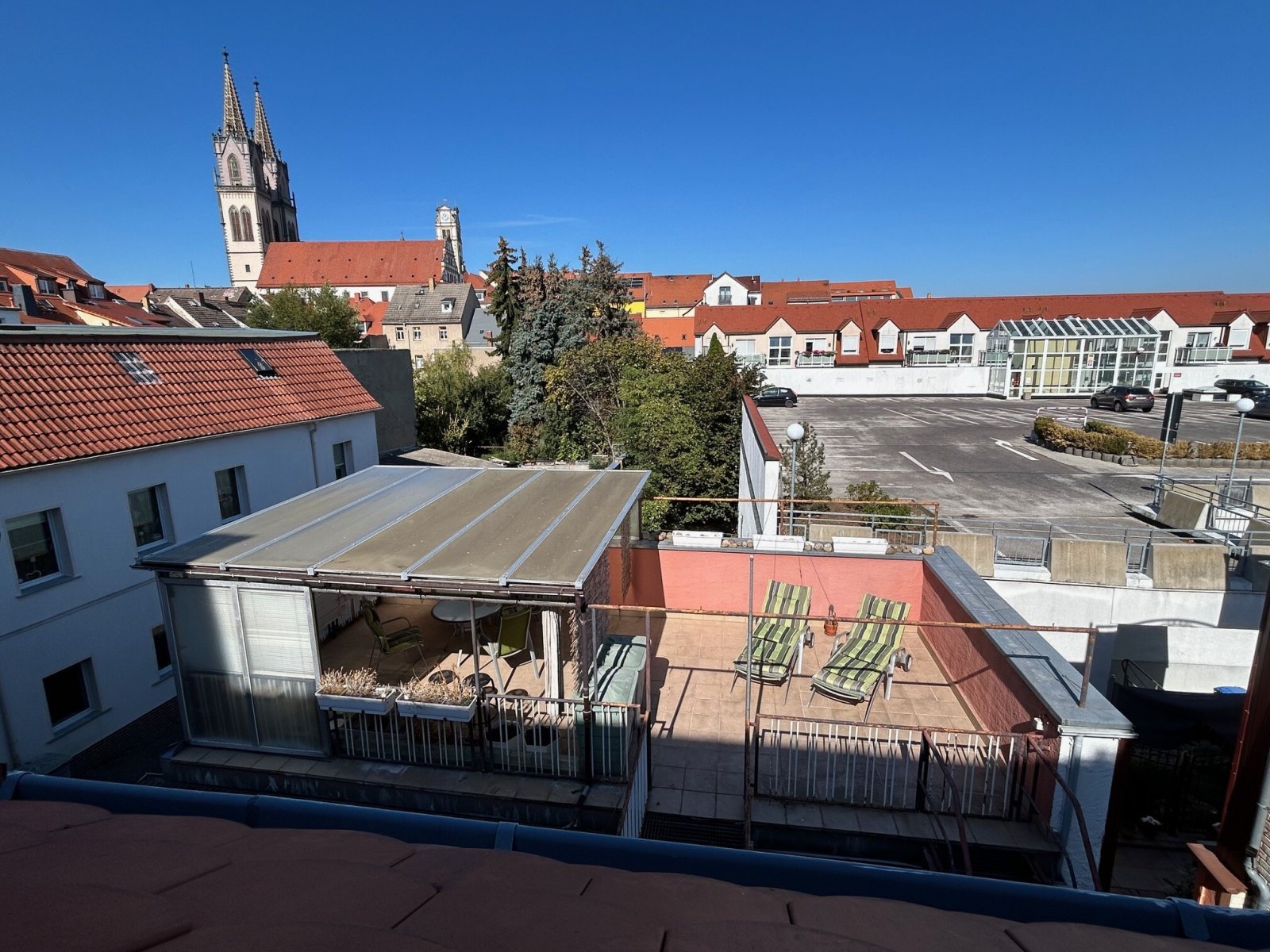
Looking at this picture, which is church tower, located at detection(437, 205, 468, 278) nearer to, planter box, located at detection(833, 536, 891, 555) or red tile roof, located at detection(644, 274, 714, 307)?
red tile roof, located at detection(644, 274, 714, 307)

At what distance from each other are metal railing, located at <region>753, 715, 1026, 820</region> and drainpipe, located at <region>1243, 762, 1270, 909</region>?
1758 millimetres

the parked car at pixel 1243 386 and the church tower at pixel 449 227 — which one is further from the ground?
the church tower at pixel 449 227

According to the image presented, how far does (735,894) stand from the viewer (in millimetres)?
1635

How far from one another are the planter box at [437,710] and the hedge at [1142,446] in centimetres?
2535

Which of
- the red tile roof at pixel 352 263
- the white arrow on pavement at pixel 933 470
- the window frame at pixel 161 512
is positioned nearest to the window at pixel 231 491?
the window frame at pixel 161 512

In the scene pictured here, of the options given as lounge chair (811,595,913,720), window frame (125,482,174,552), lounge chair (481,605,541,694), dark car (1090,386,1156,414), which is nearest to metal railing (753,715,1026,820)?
lounge chair (811,595,913,720)

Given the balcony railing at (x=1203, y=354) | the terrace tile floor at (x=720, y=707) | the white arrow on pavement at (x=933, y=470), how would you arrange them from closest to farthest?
1. the terrace tile floor at (x=720, y=707)
2. the white arrow on pavement at (x=933, y=470)
3. the balcony railing at (x=1203, y=354)

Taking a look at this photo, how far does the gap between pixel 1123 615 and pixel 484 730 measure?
12218mm

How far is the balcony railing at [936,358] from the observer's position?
149 feet

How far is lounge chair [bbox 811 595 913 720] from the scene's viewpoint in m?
7.61

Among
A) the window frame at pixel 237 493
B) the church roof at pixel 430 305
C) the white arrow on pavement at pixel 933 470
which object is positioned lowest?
the white arrow on pavement at pixel 933 470

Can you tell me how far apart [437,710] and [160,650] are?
26.8 feet

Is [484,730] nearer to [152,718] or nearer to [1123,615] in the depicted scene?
→ [152,718]

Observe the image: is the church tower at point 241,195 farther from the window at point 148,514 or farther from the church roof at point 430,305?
the window at point 148,514
